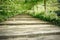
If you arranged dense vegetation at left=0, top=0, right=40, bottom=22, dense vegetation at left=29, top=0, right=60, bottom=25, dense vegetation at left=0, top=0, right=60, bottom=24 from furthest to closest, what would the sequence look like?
dense vegetation at left=0, top=0, right=40, bottom=22 → dense vegetation at left=0, top=0, right=60, bottom=24 → dense vegetation at left=29, top=0, right=60, bottom=25

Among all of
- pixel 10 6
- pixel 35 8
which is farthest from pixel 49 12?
pixel 10 6

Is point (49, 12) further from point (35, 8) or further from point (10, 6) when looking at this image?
point (10, 6)

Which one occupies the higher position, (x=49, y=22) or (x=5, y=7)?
(x=5, y=7)

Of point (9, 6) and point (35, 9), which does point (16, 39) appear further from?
point (35, 9)

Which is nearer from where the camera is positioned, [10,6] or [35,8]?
[10,6]

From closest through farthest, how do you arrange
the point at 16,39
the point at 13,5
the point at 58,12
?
1. the point at 16,39
2. the point at 58,12
3. the point at 13,5

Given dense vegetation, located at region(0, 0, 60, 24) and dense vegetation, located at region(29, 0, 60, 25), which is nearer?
dense vegetation, located at region(29, 0, 60, 25)

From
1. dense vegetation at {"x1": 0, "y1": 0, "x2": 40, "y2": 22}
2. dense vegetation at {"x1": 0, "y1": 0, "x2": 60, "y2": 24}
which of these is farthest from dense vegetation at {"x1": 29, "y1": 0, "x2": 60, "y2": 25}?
dense vegetation at {"x1": 0, "y1": 0, "x2": 40, "y2": 22}

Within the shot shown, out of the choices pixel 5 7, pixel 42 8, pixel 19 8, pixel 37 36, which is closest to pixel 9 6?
pixel 5 7

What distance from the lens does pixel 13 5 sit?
8102 millimetres

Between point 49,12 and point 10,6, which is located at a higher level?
point 10,6

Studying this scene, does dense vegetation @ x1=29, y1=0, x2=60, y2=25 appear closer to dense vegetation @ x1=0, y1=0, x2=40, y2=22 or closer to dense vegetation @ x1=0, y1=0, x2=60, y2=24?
dense vegetation @ x1=0, y1=0, x2=60, y2=24

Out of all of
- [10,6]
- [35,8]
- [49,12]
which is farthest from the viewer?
[35,8]

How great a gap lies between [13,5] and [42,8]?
1.57 meters
